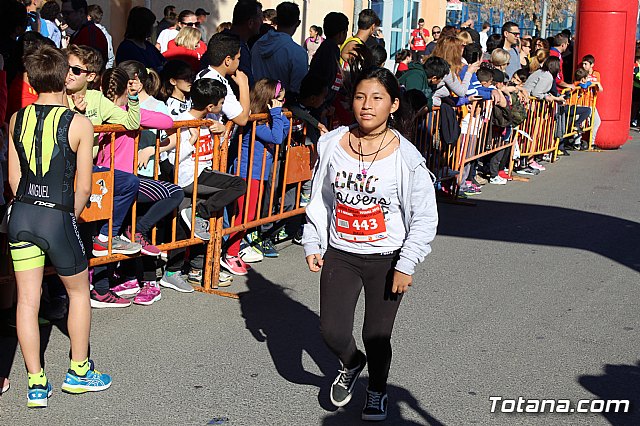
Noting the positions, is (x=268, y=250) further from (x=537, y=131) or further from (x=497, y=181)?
(x=537, y=131)

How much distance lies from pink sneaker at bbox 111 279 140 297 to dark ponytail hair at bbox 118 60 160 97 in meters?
1.45

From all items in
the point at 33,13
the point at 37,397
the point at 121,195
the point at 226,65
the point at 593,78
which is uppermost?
the point at 33,13

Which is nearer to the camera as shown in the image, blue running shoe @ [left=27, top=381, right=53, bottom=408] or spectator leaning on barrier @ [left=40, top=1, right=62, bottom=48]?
blue running shoe @ [left=27, top=381, right=53, bottom=408]

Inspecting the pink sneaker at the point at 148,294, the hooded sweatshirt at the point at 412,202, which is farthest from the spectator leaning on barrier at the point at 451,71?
the hooded sweatshirt at the point at 412,202

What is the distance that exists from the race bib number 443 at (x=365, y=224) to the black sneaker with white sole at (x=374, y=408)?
0.79 meters

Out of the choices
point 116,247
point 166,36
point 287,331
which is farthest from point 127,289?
point 166,36

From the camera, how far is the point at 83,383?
16.8 feet

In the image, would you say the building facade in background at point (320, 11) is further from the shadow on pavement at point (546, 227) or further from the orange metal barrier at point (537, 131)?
the shadow on pavement at point (546, 227)

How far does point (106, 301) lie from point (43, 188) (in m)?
2.00

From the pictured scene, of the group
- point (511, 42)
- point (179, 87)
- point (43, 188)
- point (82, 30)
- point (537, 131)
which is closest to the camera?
point (43, 188)

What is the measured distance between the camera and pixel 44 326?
6.20m

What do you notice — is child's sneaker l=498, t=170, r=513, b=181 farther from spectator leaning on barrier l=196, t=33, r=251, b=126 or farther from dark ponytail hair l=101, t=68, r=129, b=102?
dark ponytail hair l=101, t=68, r=129, b=102

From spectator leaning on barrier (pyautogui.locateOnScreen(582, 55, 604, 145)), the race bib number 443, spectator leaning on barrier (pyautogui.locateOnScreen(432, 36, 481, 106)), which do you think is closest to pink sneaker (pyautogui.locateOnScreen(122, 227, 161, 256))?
the race bib number 443

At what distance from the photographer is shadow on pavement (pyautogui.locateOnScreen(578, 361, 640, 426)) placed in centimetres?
509
